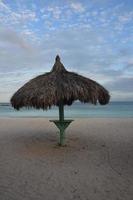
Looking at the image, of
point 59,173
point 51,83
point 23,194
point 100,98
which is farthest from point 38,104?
point 23,194

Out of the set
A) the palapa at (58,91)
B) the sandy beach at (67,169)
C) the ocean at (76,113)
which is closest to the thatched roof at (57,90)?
the palapa at (58,91)

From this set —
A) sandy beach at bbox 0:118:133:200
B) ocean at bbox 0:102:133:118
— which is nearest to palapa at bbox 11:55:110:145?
sandy beach at bbox 0:118:133:200

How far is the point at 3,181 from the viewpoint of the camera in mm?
5121

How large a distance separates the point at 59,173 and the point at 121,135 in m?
4.97

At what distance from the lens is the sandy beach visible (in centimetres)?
452

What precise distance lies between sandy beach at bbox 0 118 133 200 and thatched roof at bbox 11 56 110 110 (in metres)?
1.17

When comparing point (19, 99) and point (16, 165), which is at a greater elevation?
point (19, 99)

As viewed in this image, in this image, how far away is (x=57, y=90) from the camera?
7.25 m

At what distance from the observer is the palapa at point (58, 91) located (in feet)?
23.7

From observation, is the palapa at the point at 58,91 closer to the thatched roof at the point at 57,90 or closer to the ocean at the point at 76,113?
the thatched roof at the point at 57,90

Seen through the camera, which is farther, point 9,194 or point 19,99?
point 19,99

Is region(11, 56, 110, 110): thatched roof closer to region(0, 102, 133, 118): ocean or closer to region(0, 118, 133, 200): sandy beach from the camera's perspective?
region(0, 118, 133, 200): sandy beach

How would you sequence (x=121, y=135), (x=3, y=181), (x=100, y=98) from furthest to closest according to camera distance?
(x=121, y=135) → (x=100, y=98) → (x=3, y=181)

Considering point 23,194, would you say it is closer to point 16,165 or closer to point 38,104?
point 16,165
